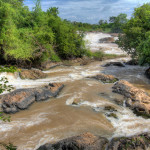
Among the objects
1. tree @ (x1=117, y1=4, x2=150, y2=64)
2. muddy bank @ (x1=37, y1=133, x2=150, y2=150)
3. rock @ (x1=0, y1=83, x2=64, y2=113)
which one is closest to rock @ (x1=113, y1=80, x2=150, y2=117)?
muddy bank @ (x1=37, y1=133, x2=150, y2=150)

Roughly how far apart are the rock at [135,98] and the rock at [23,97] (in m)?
4.10

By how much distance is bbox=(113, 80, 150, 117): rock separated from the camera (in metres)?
8.21

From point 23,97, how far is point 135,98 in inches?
241

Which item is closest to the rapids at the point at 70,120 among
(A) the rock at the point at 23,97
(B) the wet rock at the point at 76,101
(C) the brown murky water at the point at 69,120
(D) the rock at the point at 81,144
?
(C) the brown murky water at the point at 69,120

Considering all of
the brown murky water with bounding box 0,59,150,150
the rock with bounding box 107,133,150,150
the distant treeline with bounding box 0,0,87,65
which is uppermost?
the distant treeline with bounding box 0,0,87,65

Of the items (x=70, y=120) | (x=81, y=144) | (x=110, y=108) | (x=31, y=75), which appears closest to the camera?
(x=81, y=144)

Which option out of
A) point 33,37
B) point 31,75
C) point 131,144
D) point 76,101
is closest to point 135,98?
point 76,101

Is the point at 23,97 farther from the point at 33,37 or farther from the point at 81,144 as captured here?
the point at 33,37

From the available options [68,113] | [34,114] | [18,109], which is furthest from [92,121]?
[18,109]

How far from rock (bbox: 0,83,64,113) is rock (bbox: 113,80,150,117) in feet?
13.4

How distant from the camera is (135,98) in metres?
9.11

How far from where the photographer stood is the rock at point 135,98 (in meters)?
8.21

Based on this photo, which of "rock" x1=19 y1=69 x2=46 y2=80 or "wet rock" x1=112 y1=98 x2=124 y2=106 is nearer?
"wet rock" x1=112 y1=98 x2=124 y2=106

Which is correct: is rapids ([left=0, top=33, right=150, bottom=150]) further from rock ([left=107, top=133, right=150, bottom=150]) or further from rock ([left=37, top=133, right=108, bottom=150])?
rock ([left=107, top=133, right=150, bottom=150])
